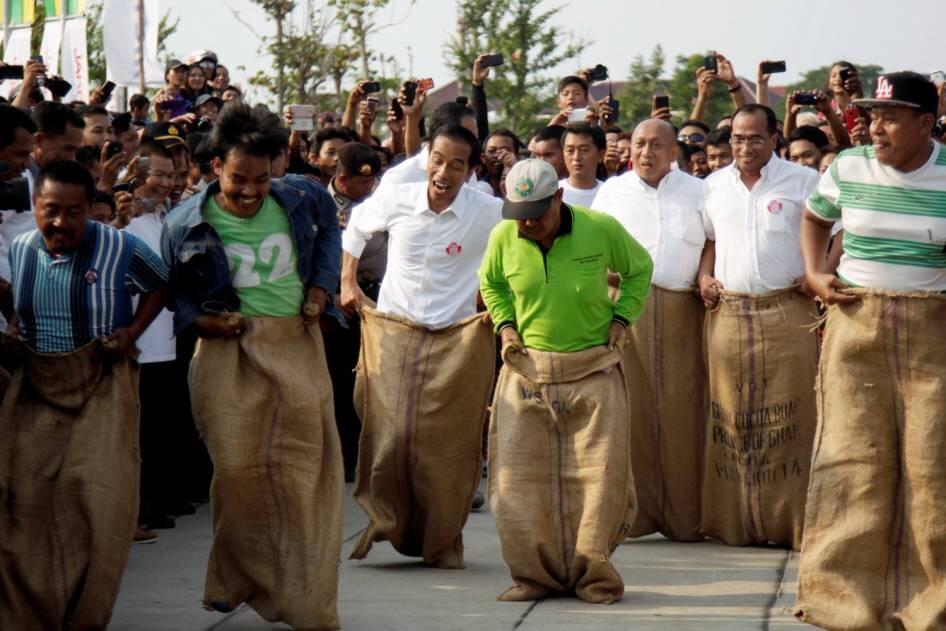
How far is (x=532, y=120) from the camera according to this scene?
1275 inches

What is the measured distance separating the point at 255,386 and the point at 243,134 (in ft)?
3.35

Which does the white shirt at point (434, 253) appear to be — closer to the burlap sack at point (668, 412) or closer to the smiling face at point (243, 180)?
the burlap sack at point (668, 412)

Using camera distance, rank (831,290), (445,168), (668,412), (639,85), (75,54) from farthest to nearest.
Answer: (639,85) < (75,54) < (668,412) < (445,168) < (831,290)

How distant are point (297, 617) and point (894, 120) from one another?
3.07 metres

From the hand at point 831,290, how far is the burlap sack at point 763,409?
2.01 meters

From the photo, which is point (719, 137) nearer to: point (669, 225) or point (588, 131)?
point (588, 131)

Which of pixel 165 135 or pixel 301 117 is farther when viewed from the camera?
pixel 301 117

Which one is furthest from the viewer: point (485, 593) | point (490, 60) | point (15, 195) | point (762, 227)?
point (490, 60)

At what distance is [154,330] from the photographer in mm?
9336

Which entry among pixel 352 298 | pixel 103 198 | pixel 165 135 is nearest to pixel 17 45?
pixel 165 135

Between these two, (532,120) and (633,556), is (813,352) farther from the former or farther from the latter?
(532,120)

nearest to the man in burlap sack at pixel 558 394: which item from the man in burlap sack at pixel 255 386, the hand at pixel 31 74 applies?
the man in burlap sack at pixel 255 386

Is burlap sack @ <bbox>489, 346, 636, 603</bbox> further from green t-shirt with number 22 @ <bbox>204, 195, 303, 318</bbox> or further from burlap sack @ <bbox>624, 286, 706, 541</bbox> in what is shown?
burlap sack @ <bbox>624, 286, 706, 541</bbox>

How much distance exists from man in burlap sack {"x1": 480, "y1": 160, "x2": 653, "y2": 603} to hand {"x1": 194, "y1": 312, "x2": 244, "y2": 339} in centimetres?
137
